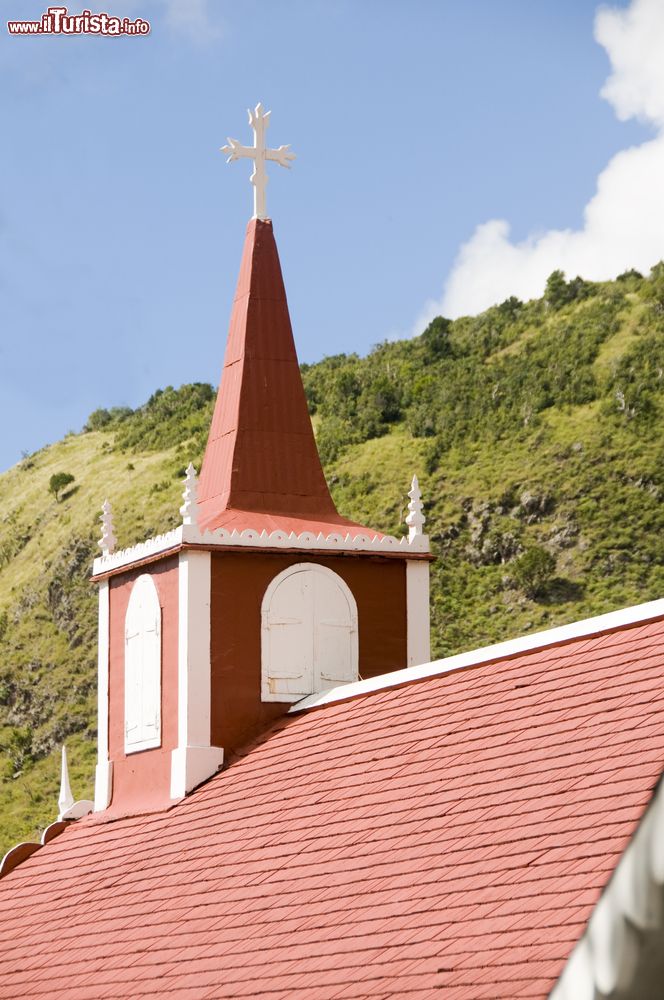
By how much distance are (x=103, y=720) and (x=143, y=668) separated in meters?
1.11

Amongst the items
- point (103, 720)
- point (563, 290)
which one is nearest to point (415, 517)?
point (103, 720)

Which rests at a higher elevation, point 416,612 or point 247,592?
point 247,592

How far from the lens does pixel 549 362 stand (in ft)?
181

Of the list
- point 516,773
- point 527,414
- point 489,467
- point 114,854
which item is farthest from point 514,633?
point 516,773

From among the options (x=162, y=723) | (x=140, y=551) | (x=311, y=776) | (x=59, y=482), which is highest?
(x=59, y=482)

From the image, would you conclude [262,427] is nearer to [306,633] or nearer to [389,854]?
[306,633]

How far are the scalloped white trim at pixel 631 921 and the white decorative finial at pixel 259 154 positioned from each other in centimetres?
1454

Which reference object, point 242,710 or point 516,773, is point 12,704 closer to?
point 242,710

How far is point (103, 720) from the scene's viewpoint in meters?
14.9

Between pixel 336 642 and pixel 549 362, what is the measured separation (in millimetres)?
42614

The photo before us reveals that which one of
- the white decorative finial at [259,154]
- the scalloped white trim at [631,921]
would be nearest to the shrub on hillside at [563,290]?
the white decorative finial at [259,154]

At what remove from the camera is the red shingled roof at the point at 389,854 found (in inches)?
275

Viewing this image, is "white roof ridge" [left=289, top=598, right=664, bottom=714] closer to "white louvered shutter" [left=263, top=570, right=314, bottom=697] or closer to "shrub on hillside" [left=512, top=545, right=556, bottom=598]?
"white louvered shutter" [left=263, top=570, right=314, bottom=697]

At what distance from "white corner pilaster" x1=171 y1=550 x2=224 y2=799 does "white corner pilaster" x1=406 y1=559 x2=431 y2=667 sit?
1957mm
